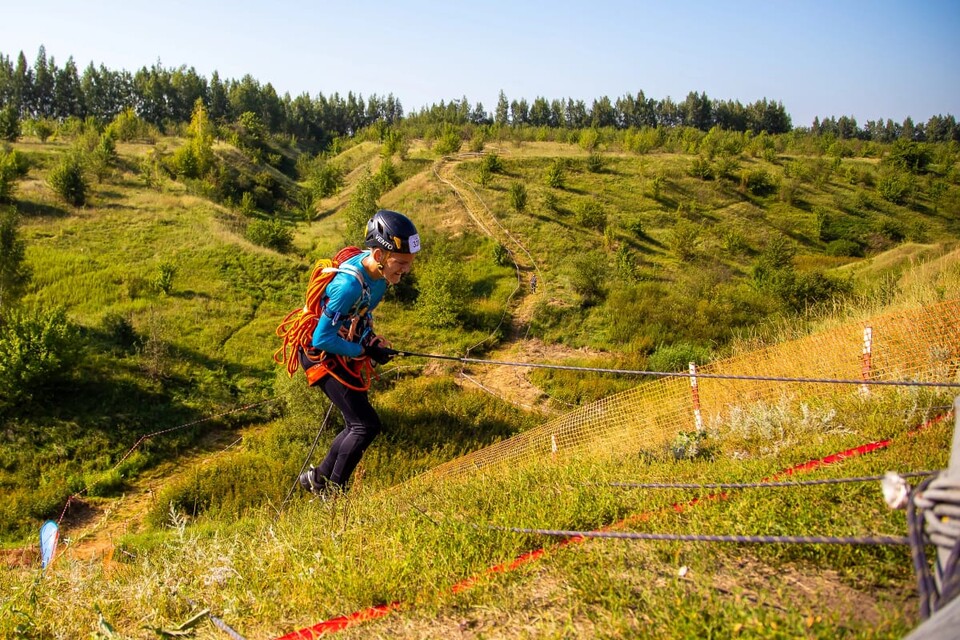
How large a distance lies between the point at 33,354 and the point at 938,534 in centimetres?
1868

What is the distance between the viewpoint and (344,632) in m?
2.58

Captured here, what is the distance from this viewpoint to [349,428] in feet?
15.6

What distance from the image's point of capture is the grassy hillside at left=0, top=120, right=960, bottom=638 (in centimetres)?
266

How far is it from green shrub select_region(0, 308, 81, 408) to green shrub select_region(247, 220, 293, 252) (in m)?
15.8

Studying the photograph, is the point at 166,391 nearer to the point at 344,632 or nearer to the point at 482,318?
the point at 482,318

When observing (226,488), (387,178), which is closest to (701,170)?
(387,178)

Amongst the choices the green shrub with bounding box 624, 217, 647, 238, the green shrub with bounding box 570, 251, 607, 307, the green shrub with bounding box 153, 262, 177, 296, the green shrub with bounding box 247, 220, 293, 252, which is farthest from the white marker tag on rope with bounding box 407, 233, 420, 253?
the green shrub with bounding box 624, 217, 647, 238

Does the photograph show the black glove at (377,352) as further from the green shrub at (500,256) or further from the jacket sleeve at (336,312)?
the green shrub at (500,256)

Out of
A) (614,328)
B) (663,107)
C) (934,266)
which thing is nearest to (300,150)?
(663,107)

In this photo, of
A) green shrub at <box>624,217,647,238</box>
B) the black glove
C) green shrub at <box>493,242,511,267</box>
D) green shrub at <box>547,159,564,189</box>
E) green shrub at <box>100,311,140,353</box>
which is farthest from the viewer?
green shrub at <box>547,159,564,189</box>

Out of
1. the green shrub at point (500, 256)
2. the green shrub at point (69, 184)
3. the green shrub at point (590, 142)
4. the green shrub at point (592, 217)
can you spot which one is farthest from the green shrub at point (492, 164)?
the green shrub at point (69, 184)

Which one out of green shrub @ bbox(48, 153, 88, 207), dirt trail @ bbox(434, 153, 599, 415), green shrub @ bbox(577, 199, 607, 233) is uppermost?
green shrub @ bbox(48, 153, 88, 207)

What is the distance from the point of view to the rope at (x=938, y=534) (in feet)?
5.08

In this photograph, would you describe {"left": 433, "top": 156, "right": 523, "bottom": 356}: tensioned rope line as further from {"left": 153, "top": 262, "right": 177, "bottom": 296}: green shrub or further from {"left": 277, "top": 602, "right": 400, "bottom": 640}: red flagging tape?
{"left": 277, "top": 602, "right": 400, "bottom": 640}: red flagging tape
